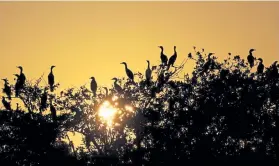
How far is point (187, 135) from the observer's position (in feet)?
101

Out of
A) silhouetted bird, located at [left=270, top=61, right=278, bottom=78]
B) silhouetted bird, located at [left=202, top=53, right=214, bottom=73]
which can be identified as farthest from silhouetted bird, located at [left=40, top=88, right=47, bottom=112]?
silhouetted bird, located at [left=270, top=61, right=278, bottom=78]

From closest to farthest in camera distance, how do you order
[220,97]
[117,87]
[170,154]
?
1. [170,154]
2. [220,97]
3. [117,87]

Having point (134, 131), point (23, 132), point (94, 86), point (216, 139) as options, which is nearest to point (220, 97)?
point (216, 139)

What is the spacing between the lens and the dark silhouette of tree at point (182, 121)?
29.9 meters

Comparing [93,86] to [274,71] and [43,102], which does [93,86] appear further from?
[274,71]

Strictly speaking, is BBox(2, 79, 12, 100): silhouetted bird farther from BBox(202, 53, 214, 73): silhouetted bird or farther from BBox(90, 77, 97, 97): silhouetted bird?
BBox(202, 53, 214, 73): silhouetted bird

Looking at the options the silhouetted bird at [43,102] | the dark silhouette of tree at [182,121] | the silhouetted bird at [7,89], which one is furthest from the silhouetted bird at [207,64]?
the silhouetted bird at [7,89]

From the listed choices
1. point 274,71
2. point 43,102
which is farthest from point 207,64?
point 43,102

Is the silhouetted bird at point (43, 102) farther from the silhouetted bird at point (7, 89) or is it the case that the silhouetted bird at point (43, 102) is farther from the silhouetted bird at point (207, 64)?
the silhouetted bird at point (207, 64)

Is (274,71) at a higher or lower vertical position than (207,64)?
lower

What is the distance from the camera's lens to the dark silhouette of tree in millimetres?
29906

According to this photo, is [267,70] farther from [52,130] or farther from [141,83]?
[52,130]

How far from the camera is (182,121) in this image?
30.9m

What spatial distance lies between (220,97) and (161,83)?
14.4 ft
